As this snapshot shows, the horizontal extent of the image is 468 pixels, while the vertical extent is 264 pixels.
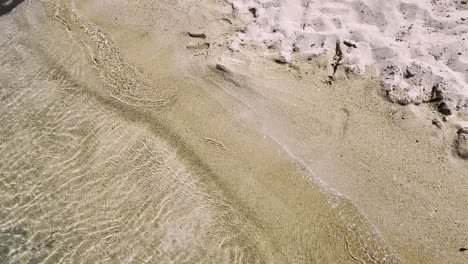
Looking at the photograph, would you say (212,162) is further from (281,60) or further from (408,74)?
(408,74)

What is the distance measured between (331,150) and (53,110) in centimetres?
360

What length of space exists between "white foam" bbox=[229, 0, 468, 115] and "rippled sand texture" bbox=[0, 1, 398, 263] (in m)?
1.42

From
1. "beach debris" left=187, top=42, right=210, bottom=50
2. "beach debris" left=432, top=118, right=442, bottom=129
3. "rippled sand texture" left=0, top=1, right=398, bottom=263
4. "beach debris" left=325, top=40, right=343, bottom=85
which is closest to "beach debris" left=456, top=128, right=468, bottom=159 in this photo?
"beach debris" left=432, top=118, right=442, bottom=129

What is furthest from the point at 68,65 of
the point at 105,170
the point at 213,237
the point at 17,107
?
the point at 213,237

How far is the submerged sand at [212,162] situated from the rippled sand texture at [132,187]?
0.01 metres

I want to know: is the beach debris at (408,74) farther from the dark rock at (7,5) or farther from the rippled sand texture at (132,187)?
the dark rock at (7,5)

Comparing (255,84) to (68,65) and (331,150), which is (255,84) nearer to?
(331,150)

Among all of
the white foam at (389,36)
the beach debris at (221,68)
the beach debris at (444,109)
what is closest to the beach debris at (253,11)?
the white foam at (389,36)

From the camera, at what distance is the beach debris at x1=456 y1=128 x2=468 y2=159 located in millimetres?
4023

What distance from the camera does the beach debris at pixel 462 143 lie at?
402cm

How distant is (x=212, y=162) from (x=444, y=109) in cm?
260

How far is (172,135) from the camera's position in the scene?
15.5ft

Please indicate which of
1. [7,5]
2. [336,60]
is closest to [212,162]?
[336,60]

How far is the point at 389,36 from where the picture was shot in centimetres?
483
